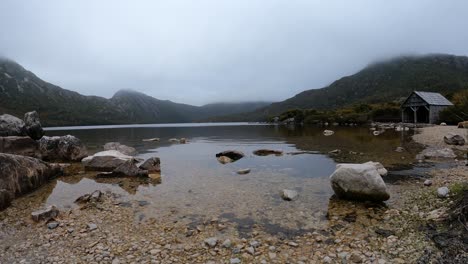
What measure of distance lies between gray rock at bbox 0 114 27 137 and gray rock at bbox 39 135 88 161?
1767 mm

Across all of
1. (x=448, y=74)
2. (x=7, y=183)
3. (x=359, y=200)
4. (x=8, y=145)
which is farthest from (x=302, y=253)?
(x=448, y=74)

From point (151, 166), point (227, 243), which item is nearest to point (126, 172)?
point (151, 166)

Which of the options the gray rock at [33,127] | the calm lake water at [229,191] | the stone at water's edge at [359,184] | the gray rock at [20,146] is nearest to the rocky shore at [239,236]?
the stone at water's edge at [359,184]

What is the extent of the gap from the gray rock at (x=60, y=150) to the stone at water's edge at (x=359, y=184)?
74.4 ft

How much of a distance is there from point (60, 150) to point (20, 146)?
2935 mm

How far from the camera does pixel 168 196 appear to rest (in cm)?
1323

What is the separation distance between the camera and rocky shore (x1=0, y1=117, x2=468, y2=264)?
279 inches

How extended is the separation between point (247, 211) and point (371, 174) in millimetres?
5221

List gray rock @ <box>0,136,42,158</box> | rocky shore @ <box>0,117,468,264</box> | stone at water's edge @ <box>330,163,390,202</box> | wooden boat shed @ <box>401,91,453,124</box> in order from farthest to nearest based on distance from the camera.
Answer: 1. wooden boat shed @ <box>401,91,453,124</box>
2. gray rock @ <box>0,136,42,158</box>
3. stone at water's edge @ <box>330,163,390,202</box>
4. rocky shore @ <box>0,117,468,264</box>

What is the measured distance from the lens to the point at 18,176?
13.2 meters

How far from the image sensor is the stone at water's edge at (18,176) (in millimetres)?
11938

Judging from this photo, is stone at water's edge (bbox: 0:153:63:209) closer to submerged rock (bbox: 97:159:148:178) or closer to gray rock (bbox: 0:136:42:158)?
submerged rock (bbox: 97:159:148:178)

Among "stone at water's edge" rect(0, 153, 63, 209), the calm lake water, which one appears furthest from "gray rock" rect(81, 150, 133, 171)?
"stone at water's edge" rect(0, 153, 63, 209)

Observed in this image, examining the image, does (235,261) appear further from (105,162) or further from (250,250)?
(105,162)
